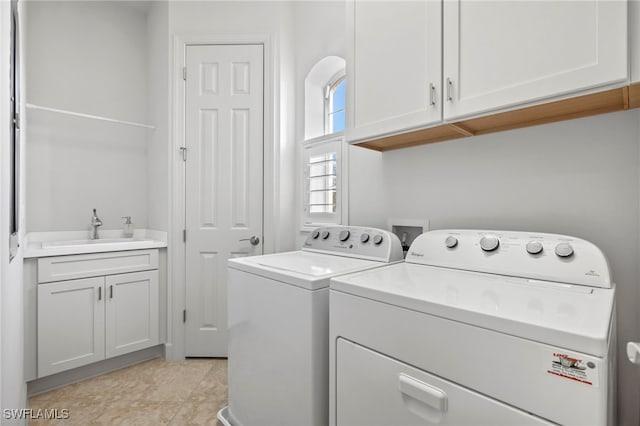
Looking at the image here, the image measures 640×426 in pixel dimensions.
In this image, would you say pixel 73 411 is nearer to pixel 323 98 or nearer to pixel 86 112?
pixel 86 112

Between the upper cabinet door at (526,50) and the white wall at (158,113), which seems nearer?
the upper cabinet door at (526,50)

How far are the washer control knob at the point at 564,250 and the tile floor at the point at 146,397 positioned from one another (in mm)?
1792

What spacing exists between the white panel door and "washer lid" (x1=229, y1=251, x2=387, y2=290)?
90cm

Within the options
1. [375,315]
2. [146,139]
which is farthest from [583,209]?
[146,139]

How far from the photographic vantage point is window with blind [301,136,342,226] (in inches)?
87.1

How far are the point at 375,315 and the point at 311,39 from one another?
2.15m

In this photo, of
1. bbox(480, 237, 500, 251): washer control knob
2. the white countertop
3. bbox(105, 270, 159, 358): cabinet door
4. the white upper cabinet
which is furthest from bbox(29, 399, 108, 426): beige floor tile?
the white upper cabinet

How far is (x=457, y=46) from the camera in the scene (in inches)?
47.4

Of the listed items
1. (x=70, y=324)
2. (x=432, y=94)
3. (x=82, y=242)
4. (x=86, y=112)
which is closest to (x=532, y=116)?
(x=432, y=94)

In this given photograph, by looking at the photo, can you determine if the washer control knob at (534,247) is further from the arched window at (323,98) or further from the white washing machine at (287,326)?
the arched window at (323,98)

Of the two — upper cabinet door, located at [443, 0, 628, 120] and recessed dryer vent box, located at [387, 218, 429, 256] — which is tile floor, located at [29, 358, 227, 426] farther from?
upper cabinet door, located at [443, 0, 628, 120]

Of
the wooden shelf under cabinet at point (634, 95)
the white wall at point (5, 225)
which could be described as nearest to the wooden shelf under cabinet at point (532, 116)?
the wooden shelf under cabinet at point (634, 95)

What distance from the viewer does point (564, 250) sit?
1.07 metres

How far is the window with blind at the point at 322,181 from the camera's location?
7.26 ft
